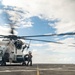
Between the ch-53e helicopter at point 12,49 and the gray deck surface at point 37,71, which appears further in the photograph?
→ the ch-53e helicopter at point 12,49

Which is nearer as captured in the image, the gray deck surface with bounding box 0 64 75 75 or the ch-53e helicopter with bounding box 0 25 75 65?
the gray deck surface with bounding box 0 64 75 75

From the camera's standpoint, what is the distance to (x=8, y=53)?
140ft

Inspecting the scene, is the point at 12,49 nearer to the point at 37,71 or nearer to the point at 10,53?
the point at 10,53

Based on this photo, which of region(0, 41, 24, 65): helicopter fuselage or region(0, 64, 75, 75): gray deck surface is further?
region(0, 41, 24, 65): helicopter fuselage

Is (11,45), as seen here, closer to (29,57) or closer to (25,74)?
(29,57)

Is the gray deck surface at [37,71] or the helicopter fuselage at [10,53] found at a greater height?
the helicopter fuselage at [10,53]

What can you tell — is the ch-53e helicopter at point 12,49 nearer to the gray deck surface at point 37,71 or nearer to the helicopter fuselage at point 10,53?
the helicopter fuselage at point 10,53

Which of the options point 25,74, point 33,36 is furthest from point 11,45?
point 25,74

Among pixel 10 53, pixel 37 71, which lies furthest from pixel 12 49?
pixel 37 71

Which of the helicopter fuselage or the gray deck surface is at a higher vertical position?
the helicopter fuselage

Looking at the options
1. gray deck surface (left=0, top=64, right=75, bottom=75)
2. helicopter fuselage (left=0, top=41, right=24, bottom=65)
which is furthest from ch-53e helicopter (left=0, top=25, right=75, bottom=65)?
gray deck surface (left=0, top=64, right=75, bottom=75)

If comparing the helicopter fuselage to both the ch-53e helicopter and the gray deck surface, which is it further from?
the gray deck surface

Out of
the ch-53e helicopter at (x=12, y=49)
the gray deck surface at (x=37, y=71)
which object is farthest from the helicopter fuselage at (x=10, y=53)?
the gray deck surface at (x=37, y=71)

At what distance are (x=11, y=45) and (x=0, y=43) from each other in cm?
187
